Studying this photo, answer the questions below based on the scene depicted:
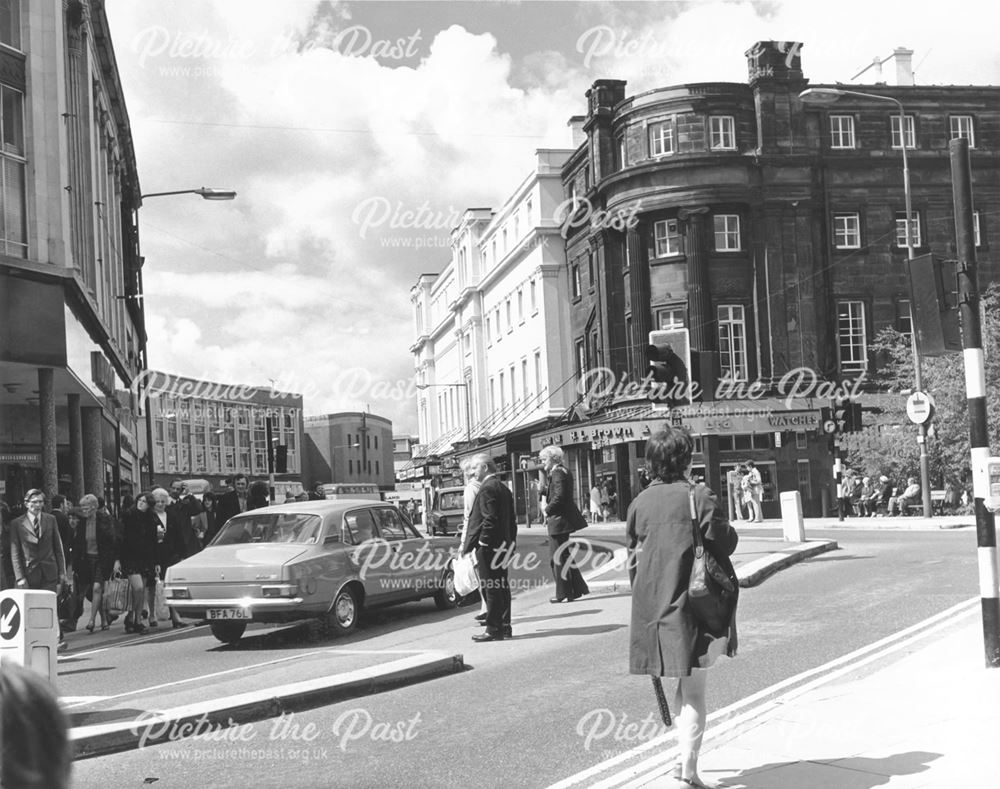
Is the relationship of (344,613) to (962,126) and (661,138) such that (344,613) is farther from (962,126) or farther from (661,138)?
(962,126)

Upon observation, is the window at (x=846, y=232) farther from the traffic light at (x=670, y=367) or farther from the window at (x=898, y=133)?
the traffic light at (x=670, y=367)

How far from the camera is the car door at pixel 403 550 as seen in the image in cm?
1398

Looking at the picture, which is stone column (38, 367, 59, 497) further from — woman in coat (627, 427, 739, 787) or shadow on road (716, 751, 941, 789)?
shadow on road (716, 751, 941, 789)

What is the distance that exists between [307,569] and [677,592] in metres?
7.46

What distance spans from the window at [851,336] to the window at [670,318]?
6170mm

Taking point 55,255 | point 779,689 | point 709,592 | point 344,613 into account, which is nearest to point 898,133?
point 55,255

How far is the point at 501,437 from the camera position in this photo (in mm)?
62281

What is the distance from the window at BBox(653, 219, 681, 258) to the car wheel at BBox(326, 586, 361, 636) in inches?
1335

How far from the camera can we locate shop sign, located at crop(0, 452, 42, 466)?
82.4ft

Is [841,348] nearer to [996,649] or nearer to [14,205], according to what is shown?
[14,205]

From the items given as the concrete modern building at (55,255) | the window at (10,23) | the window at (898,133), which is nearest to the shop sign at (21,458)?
the concrete modern building at (55,255)

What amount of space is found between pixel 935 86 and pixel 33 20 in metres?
35.6

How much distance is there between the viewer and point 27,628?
7352 millimetres

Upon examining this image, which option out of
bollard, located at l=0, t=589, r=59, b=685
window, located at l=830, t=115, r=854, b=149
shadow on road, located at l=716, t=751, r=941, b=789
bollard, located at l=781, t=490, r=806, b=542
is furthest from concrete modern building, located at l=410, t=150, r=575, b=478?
shadow on road, located at l=716, t=751, r=941, b=789
